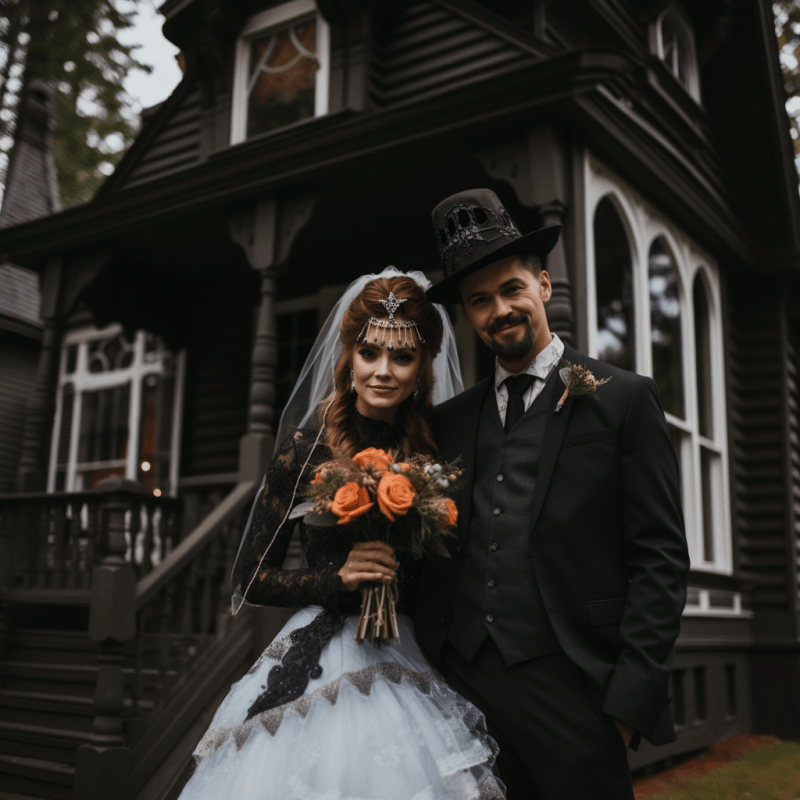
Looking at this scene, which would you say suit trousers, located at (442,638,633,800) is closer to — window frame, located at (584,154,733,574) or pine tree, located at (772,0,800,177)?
window frame, located at (584,154,733,574)

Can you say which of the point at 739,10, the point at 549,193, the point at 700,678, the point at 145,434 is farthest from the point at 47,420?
the point at 739,10

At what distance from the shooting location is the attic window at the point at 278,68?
7871mm

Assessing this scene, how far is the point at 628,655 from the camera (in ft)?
6.79

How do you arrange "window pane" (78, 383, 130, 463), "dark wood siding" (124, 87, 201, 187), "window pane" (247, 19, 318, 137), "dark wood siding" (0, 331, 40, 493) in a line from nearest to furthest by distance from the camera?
"window pane" (247, 19, 318, 137) < "dark wood siding" (124, 87, 201, 187) < "window pane" (78, 383, 130, 463) < "dark wood siding" (0, 331, 40, 493)

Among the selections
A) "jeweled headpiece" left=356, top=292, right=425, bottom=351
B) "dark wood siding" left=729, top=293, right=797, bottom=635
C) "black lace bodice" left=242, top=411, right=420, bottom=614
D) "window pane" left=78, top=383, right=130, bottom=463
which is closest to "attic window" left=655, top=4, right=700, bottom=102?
"dark wood siding" left=729, top=293, right=797, bottom=635

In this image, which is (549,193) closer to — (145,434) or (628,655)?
(628,655)

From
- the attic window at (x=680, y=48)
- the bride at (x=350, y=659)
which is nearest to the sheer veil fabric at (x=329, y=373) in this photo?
the bride at (x=350, y=659)

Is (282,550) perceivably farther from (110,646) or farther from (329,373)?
(110,646)

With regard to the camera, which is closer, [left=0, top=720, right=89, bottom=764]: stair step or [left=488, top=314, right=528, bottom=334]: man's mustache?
[left=488, top=314, right=528, bottom=334]: man's mustache

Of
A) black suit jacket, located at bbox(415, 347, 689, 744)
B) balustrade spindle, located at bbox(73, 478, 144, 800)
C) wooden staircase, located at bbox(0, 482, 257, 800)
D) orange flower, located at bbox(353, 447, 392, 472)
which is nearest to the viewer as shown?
black suit jacket, located at bbox(415, 347, 689, 744)

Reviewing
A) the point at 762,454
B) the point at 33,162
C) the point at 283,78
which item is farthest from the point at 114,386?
the point at 33,162

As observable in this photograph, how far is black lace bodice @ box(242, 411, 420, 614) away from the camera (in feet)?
8.19

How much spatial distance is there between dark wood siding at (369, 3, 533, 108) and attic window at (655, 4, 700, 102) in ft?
10.0

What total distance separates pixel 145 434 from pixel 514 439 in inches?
312
